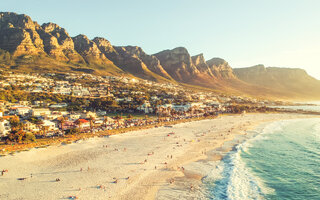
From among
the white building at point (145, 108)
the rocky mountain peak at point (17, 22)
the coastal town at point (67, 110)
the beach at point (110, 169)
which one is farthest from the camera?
the rocky mountain peak at point (17, 22)

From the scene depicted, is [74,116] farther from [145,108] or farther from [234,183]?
[234,183]

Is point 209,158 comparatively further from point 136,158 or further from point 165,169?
point 136,158

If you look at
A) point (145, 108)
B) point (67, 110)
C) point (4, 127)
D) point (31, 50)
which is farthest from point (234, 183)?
point (31, 50)

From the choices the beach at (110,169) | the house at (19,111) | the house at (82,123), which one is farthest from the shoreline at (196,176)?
the house at (19,111)

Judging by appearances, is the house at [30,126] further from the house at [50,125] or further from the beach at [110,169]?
the beach at [110,169]

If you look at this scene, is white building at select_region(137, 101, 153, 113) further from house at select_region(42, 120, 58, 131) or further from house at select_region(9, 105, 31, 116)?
house at select_region(9, 105, 31, 116)

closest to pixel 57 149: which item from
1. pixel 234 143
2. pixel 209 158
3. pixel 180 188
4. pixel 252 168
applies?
pixel 180 188

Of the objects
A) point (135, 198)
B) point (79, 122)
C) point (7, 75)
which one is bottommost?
point (135, 198)

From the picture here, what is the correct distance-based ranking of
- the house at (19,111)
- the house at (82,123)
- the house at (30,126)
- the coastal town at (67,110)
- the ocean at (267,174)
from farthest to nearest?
1. the house at (19,111)
2. the house at (82,123)
3. the coastal town at (67,110)
4. the house at (30,126)
5. the ocean at (267,174)
